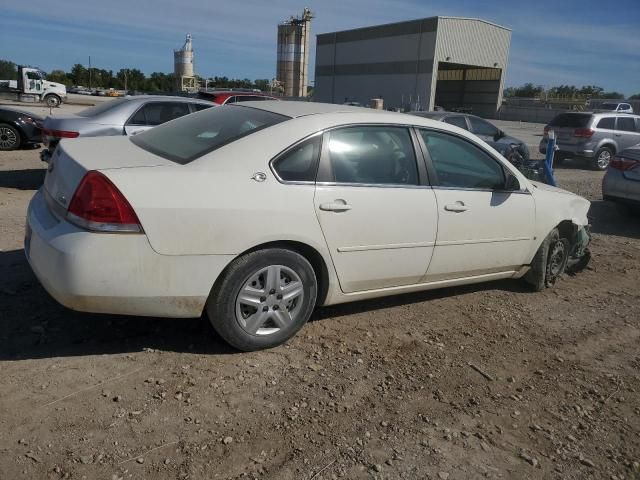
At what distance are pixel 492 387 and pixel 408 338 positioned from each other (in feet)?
2.46

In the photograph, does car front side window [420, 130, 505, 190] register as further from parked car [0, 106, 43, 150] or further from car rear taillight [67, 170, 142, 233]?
parked car [0, 106, 43, 150]

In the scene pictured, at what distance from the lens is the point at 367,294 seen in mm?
3979

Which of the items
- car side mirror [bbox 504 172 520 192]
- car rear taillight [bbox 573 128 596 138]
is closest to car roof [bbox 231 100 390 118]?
A: car side mirror [bbox 504 172 520 192]

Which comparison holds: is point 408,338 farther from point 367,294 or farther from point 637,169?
point 637,169

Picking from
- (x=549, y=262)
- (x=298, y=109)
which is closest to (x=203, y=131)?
(x=298, y=109)

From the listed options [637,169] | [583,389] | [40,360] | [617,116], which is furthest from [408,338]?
[617,116]

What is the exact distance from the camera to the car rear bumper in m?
2.96

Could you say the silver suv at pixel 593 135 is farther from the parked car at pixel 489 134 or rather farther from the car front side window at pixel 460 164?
the car front side window at pixel 460 164

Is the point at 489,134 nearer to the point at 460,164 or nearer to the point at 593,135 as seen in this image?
the point at 593,135

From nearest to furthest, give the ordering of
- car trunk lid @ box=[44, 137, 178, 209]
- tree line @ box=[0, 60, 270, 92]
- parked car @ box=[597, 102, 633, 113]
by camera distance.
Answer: car trunk lid @ box=[44, 137, 178, 209]
parked car @ box=[597, 102, 633, 113]
tree line @ box=[0, 60, 270, 92]

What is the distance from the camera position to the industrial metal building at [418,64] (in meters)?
50.7

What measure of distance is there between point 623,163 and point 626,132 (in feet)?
30.6

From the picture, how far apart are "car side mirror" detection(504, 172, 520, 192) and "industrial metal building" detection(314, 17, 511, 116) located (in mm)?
41437

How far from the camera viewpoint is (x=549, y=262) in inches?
205
